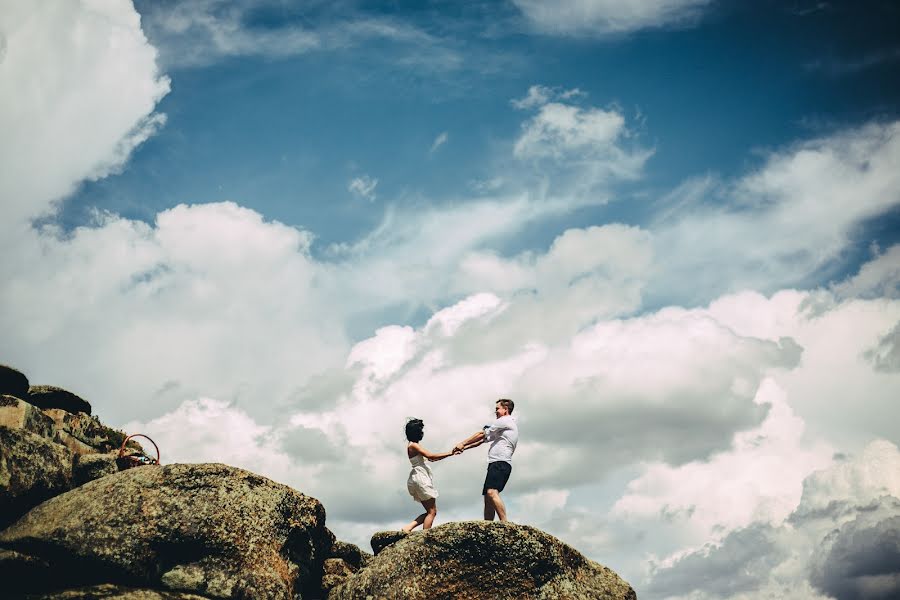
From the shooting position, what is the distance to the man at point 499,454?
17.5m

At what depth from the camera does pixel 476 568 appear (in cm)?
1473

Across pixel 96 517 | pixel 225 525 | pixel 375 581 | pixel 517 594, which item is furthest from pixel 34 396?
pixel 517 594

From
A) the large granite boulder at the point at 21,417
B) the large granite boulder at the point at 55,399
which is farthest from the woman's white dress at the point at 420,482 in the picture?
the large granite boulder at the point at 55,399

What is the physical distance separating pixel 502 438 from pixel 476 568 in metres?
4.03

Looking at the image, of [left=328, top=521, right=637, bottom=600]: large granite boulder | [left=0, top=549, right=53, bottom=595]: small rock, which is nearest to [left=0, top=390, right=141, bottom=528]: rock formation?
[left=0, top=549, right=53, bottom=595]: small rock

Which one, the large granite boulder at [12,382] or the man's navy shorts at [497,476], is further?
the large granite boulder at [12,382]

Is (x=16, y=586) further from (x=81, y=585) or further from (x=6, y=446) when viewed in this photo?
(x=6, y=446)

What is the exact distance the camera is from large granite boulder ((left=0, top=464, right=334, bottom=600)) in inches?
565

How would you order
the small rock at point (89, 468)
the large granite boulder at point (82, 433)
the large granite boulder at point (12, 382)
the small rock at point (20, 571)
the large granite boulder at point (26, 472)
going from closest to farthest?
the small rock at point (20, 571) → the large granite boulder at point (26, 472) → the small rock at point (89, 468) → the large granite boulder at point (12, 382) → the large granite boulder at point (82, 433)

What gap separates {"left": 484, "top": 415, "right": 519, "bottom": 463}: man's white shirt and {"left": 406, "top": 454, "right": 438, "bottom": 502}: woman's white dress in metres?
1.91

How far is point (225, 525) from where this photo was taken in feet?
50.1

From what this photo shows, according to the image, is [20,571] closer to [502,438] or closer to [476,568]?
[476,568]

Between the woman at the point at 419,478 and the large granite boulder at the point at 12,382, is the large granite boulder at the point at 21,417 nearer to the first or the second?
the large granite boulder at the point at 12,382

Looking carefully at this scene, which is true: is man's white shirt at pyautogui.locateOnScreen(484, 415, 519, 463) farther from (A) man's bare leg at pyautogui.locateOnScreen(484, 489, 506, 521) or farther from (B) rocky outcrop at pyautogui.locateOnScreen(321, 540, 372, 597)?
(B) rocky outcrop at pyautogui.locateOnScreen(321, 540, 372, 597)
